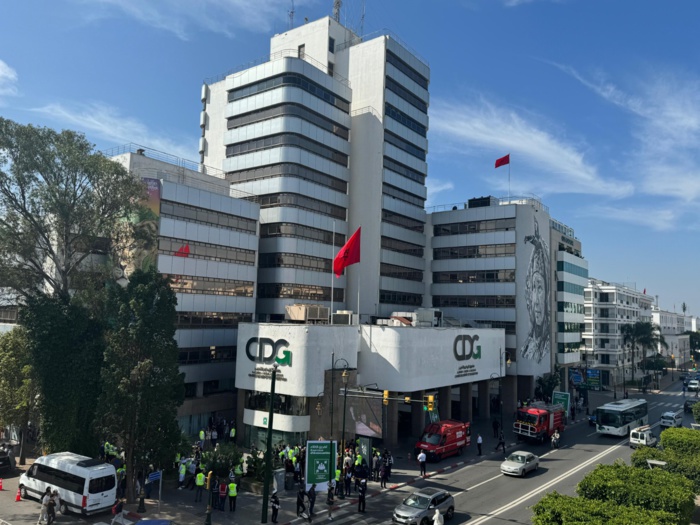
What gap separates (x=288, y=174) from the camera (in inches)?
2170

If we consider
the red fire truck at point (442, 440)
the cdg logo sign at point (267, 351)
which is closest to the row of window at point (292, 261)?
the cdg logo sign at point (267, 351)

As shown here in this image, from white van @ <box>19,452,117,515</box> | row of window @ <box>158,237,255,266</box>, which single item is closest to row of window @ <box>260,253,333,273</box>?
row of window @ <box>158,237,255,266</box>

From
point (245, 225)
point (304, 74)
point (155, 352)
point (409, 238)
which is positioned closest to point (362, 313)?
point (409, 238)

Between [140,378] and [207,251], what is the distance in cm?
2114

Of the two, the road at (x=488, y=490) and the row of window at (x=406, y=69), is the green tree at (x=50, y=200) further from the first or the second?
the row of window at (x=406, y=69)

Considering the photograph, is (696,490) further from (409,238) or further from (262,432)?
(409,238)

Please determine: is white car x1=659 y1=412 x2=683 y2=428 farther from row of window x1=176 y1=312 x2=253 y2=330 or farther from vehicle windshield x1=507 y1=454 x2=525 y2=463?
row of window x1=176 y1=312 x2=253 y2=330

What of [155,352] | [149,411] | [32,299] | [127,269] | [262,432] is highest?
[127,269]

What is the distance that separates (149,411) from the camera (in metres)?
27.8

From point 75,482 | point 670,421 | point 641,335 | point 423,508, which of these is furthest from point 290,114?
point 641,335

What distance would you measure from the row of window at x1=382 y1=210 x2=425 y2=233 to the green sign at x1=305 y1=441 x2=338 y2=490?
38.1 metres

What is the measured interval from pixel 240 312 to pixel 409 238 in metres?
26.3

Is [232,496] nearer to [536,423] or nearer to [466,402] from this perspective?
[536,423]

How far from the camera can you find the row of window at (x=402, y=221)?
63.4 metres
